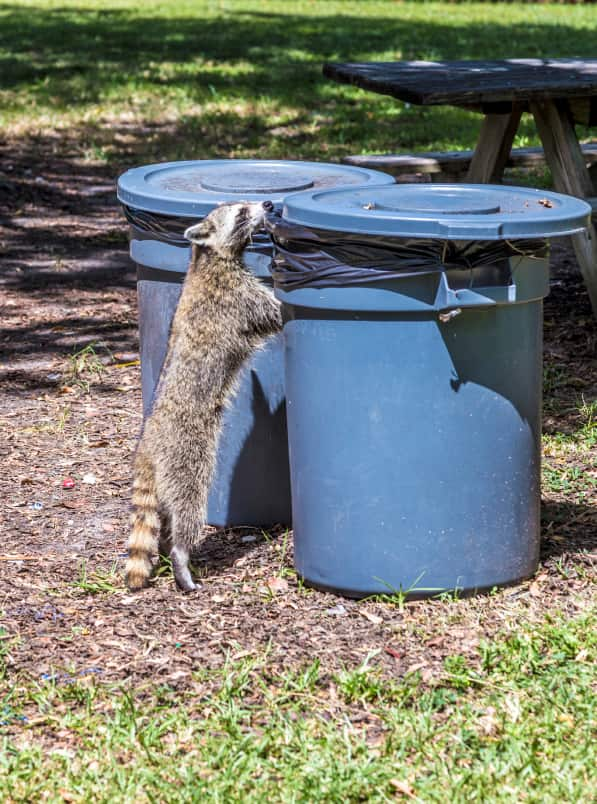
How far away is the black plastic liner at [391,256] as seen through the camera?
3.34 meters

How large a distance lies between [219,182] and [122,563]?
1.37 meters

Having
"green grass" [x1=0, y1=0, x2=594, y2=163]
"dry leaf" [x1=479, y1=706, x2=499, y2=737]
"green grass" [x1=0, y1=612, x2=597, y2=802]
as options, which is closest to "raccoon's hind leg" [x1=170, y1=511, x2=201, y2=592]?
"green grass" [x1=0, y1=612, x2=597, y2=802]

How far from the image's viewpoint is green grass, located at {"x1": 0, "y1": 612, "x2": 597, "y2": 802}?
2.82 metres

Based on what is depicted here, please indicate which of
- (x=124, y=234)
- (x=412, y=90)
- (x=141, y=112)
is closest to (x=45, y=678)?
(x=412, y=90)

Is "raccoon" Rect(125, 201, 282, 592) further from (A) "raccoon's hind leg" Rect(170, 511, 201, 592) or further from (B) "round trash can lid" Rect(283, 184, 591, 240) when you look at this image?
(B) "round trash can lid" Rect(283, 184, 591, 240)

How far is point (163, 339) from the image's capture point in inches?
166

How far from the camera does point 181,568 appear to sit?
383cm

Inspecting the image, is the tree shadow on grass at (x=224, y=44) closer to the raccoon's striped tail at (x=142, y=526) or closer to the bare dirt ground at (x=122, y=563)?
the bare dirt ground at (x=122, y=563)

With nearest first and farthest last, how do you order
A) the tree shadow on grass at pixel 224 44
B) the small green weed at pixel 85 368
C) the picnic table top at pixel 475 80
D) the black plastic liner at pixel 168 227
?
the black plastic liner at pixel 168 227, the picnic table top at pixel 475 80, the small green weed at pixel 85 368, the tree shadow on grass at pixel 224 44

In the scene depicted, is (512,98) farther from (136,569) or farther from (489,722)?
(489,722)

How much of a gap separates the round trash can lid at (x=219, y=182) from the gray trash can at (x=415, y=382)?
375 millimetres

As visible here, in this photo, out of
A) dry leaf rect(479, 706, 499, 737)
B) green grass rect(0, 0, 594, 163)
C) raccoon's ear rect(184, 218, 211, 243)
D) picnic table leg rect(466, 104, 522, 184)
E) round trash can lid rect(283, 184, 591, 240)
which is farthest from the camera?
green grass rect(0, 0, 594, 163)

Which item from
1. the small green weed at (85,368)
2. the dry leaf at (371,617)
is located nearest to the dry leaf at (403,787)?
the dry leaf at (371,617)

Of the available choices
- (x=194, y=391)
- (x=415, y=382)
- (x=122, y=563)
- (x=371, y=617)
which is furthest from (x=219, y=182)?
(x=371, y=617)
